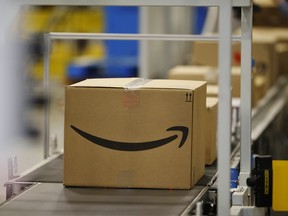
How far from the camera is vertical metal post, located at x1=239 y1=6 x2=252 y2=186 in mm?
3654

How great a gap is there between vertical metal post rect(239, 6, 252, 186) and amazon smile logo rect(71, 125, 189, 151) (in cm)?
30

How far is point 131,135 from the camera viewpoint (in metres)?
3.54

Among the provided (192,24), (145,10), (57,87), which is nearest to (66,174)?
(145,10)

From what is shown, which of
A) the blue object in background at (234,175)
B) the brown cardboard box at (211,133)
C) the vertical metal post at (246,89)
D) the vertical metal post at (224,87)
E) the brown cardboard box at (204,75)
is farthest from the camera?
the brown cardboard box at (204,75)

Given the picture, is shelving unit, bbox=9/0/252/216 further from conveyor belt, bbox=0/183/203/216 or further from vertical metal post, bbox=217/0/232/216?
conveyor belt, bbox=0/183/203/216

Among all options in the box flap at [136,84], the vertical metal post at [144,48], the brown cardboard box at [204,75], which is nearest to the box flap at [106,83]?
the box flap at [136,84]

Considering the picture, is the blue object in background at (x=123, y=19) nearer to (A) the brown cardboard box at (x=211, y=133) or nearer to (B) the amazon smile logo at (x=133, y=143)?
(A) the brown cardboard box at (x=211, y=133)

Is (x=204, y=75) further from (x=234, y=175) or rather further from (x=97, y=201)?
(x=97, y=201)

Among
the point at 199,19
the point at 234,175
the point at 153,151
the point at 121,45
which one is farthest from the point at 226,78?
the point at 121,45

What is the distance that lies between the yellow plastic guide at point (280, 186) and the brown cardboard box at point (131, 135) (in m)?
0.36

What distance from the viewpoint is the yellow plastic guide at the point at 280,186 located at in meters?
3.34

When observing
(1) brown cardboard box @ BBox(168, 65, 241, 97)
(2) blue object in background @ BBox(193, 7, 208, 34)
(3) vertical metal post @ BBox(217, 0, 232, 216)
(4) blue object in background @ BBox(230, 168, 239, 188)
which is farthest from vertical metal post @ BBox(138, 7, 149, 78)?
(3) vertical metal post @ BBox(217, 0, 232, 216)

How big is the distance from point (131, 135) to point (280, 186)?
2.06ft

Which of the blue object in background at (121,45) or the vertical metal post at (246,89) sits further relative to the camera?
the blue object in background at (121,45)
